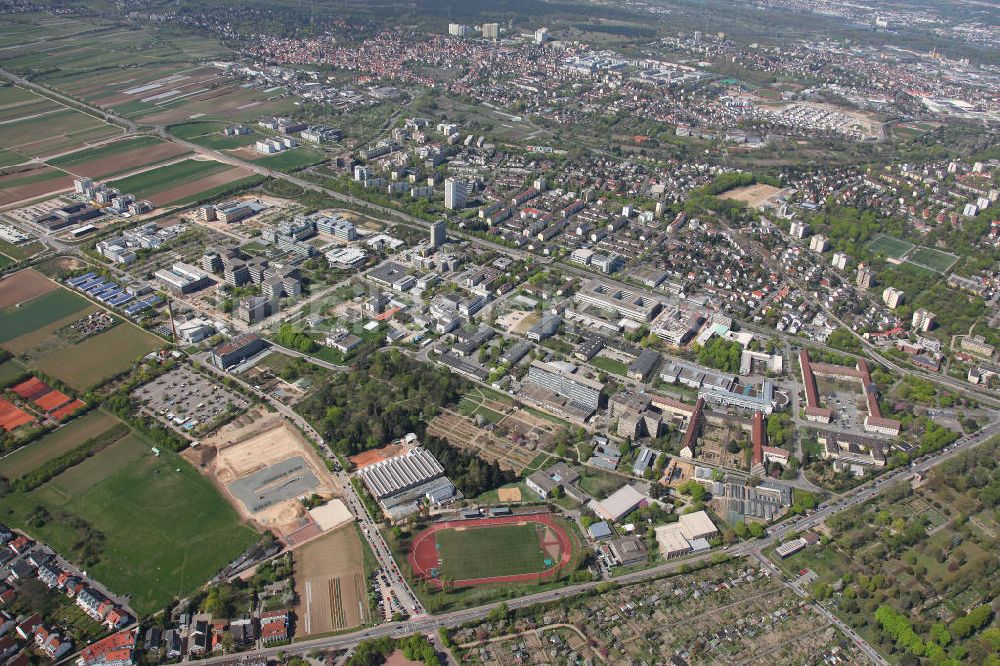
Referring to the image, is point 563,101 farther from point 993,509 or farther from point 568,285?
point 993,509

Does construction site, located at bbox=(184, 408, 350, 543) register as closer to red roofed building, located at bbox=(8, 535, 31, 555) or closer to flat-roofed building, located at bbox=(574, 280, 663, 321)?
red roofed building, located at bbox=(8, 535, 31, 555)

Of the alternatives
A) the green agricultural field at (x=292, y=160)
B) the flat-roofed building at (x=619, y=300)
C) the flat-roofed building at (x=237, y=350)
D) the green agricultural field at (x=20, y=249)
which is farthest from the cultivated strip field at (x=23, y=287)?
the flat-roofed building at (x=619, y=300)

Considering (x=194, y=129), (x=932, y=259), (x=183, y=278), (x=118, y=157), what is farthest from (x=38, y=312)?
(x=932, y=259)

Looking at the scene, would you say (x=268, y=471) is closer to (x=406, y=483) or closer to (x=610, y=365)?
(x=406, y=483)

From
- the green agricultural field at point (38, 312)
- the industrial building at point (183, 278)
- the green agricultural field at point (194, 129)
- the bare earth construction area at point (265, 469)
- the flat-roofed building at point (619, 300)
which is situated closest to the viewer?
the bare earth construction area at point (265, 469)

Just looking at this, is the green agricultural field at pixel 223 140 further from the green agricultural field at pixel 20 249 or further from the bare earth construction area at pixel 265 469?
the bare earth construction area at pixel 265 469
